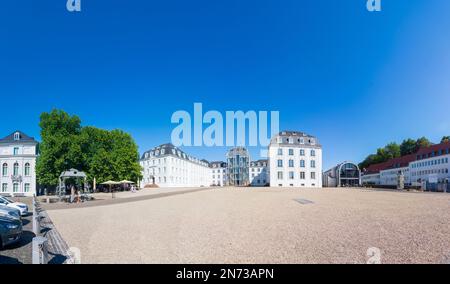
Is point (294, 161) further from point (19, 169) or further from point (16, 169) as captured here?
point (16, 169)

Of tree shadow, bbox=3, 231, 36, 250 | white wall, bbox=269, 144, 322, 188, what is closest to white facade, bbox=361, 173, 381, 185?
white wall, bbox=269, 144, 322, 188

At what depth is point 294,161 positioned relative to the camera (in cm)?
7638

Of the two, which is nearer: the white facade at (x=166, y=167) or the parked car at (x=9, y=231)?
the parked car at (x=9, y=231)

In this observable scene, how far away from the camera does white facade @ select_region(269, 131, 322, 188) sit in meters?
75.4

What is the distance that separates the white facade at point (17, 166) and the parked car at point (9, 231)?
173ft

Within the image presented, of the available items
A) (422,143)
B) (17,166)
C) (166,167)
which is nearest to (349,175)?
(422,143)

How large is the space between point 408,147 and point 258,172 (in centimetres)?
5865

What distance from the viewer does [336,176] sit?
284 feet

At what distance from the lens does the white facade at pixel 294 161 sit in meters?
75.4

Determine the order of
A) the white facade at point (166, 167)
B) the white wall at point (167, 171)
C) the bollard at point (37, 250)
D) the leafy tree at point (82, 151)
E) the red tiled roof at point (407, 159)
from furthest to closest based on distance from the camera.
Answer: the white facade at point (166, 167) → the white wall at point (167, 171) → the red tiled roof at point (407, 159) → the leafy tree at point (82, 151) → the bollard at point (37, 250)

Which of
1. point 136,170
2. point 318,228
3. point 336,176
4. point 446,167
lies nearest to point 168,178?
point 136,170

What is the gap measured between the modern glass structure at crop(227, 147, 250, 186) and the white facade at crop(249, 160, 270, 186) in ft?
13.5

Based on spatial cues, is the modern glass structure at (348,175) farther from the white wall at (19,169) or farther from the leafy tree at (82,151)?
the white wall at (19,169)

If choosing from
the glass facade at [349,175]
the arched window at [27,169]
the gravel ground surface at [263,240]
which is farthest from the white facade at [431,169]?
the arched window at [27,169]
